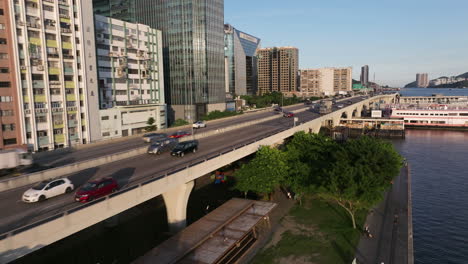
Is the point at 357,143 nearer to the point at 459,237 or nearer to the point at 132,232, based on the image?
the point at 459,237

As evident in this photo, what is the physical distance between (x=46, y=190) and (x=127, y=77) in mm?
76953

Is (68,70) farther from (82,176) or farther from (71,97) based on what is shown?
(82,176)

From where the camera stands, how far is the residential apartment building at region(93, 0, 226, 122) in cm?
12962

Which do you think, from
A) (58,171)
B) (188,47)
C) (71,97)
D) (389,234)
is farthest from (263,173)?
(188,47)

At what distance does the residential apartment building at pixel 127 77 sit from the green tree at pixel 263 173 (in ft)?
180

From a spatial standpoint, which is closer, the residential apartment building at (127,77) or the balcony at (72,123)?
the balcony at (72,123)

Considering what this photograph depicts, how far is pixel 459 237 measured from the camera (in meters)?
44.7

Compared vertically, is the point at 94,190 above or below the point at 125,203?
above

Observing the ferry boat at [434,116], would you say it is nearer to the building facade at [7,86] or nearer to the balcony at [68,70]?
the balcony at [68,70]

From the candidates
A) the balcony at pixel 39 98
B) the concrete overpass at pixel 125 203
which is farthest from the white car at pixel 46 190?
the balcony at pixel 39 98

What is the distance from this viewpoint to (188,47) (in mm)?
131125

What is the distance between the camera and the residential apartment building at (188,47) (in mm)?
129625

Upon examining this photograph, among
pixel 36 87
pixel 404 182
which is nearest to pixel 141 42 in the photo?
pixel 36 87

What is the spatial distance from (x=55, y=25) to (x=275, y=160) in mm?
62275
